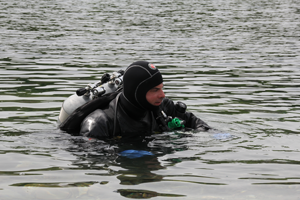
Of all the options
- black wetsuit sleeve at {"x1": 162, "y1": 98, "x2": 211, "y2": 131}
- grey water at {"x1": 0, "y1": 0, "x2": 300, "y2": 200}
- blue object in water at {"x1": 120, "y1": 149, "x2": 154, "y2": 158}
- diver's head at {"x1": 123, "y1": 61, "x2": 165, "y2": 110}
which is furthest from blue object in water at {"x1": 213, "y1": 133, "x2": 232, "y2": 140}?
blue object in water at {"x1": 120, "y1": 149, "x2": 154, "y2": 158}

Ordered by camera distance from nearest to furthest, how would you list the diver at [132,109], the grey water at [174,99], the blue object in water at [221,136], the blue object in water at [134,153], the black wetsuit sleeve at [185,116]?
the grey water at [174,99], the blue object in water at [134,153], the diver at [132,109], the blue object in water at [221,136], the black wetsuit sleeve at [185,116]

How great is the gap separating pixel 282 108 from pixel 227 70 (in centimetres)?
497

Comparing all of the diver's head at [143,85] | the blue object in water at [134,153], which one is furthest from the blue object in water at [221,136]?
the blue object in water at [134,153]

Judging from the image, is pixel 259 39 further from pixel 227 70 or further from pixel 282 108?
pixel 282 108

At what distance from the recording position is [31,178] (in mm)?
6004

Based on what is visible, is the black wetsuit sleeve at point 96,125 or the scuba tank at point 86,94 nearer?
the black wetsuit sleeve at point 96,125

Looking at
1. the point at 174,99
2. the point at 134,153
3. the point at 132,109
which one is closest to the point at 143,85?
the point at 132,109

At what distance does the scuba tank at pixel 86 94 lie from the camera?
766 centimetres

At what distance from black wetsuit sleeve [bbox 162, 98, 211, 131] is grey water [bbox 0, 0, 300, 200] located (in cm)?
17

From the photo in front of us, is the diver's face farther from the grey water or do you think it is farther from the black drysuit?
the grey water

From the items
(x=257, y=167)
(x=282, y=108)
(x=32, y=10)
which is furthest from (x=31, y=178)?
(x=32, y=10)

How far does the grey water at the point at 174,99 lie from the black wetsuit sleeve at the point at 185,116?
0.17 m

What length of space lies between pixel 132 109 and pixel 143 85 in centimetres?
43

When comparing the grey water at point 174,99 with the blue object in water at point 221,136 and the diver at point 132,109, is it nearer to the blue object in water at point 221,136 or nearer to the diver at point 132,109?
the blue object in water at point 221,136
